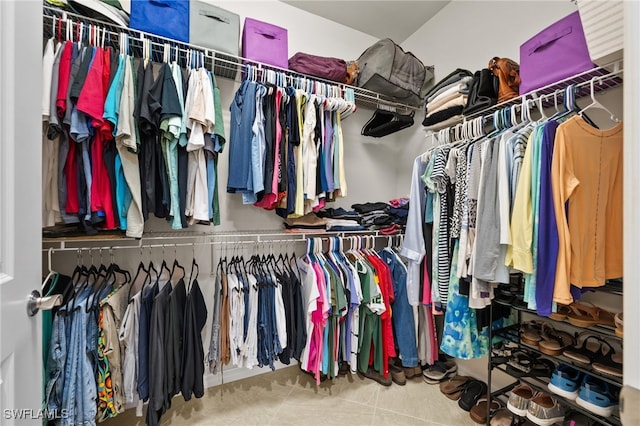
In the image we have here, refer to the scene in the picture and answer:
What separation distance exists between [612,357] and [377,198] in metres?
1.82

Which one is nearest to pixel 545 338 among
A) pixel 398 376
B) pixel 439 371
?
pixel 439 371

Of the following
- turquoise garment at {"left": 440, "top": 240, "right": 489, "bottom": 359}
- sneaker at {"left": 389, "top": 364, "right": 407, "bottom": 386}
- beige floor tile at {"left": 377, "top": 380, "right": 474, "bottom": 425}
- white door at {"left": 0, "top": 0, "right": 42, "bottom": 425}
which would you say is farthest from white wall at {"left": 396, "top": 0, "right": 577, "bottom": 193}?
white door at {"left": 0, "top": 0, "right": 42, "bottom": 425}

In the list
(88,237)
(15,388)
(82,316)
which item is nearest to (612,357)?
(15,388)

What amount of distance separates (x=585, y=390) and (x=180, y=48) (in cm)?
266

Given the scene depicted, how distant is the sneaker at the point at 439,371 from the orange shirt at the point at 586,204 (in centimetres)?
127

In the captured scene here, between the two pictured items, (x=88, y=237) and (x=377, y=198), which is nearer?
(x=88, y=237)

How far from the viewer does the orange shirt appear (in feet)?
3.51

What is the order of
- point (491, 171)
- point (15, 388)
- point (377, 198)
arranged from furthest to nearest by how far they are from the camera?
point (377, 198)
point (491, 171)
point (15, 388)

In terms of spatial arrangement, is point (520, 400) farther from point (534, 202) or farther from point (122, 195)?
point (122, 195)

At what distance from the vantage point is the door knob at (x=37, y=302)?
27.8 inches

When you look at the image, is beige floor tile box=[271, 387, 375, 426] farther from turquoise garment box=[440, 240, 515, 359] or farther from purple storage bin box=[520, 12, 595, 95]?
purple storage bin box=[520, 12, 595, 95]

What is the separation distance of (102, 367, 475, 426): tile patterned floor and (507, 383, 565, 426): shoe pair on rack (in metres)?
0.35

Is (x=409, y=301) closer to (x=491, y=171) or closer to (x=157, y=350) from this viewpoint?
(x=491, y=171)

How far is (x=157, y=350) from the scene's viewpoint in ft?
4.60
